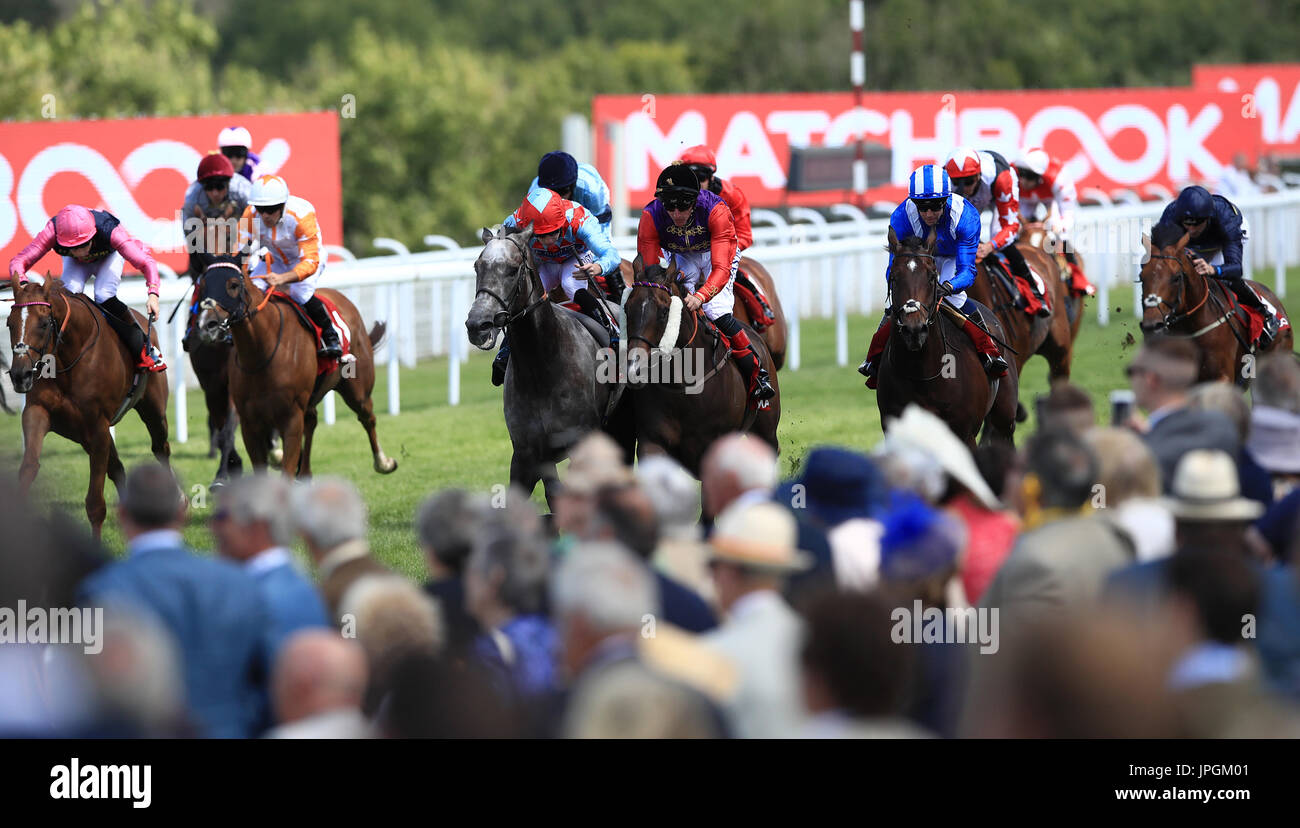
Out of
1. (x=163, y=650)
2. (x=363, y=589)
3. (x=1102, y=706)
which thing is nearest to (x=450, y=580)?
(x=363, y=589)

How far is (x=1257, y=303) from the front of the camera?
11062mm

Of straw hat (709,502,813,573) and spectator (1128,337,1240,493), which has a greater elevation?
spectator (1128,337,1240,493)

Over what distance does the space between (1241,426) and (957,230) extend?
3404 millimetres

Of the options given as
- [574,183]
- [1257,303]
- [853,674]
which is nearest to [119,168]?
[574,183]

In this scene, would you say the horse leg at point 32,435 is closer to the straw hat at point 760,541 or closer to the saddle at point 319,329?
the saddle at point 319,329

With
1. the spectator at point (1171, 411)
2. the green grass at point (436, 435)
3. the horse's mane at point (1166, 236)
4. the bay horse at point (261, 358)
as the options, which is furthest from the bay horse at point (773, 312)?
the spectator at point (1171, 411)

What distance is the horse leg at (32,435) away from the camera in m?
9.30

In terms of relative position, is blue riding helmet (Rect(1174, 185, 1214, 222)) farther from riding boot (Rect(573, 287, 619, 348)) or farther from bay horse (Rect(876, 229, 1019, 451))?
riding boot (Rect(573, 287, 619, 348))

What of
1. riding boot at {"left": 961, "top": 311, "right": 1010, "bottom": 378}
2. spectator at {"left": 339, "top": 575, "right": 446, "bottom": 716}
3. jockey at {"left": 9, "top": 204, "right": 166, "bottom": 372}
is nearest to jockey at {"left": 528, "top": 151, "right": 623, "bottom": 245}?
riding boot at {"left": 961, "top": 311, "right": 1010, "bottom": 378}

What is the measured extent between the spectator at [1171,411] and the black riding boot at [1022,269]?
577 centimetres

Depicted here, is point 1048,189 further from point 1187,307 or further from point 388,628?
point 388,628

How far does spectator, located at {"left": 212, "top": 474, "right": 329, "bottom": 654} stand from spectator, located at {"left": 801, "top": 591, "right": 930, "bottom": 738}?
1473 mm

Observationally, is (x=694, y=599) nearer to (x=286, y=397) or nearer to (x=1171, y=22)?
(x=286, y=397)

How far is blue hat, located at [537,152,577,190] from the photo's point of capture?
9297 millimetres
